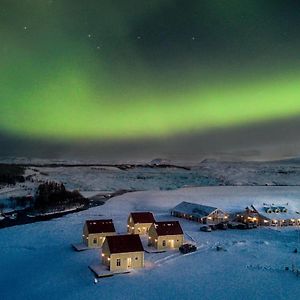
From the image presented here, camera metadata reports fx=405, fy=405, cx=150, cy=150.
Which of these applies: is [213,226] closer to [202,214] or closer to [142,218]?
[202,214]

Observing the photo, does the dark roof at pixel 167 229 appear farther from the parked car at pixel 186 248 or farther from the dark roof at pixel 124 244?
the dark roof at pixel 124 244

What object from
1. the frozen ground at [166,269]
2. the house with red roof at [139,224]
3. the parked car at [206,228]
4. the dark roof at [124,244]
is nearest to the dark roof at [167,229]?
the frozen ground at [166,269]

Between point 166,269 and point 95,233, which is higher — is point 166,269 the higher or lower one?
the lower one

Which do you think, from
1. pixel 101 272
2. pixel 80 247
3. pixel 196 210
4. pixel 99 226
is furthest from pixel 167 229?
pixel 196 210

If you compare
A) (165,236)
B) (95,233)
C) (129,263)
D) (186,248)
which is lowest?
(129,263)

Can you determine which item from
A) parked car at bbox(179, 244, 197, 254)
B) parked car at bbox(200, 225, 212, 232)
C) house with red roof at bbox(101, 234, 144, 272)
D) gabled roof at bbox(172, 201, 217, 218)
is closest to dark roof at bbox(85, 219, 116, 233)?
house with red roof at bbox(101, 234, 144, 272)

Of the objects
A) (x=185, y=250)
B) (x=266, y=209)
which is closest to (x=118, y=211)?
(x=266, y=209)
